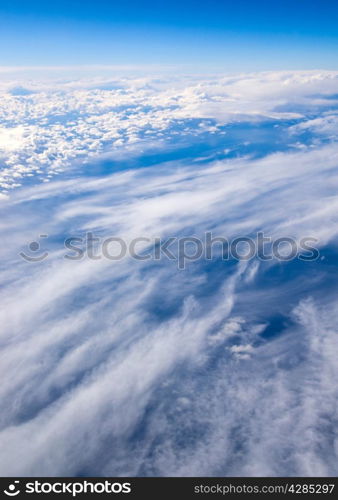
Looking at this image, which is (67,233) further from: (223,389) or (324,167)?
(324,167)

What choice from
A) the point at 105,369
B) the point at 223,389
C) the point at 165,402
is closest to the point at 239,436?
the point at 223,389
